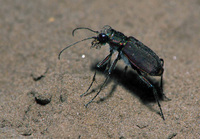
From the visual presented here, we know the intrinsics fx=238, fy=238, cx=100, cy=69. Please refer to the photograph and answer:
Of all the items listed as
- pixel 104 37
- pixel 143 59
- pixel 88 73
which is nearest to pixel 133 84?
pixel 143 59

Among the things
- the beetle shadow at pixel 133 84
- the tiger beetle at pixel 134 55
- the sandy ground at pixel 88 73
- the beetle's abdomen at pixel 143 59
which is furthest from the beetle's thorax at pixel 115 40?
the beetle shadow at pixel 133 84

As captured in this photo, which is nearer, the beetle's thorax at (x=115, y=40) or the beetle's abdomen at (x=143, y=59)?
the beetle's abdomen at (x=143, y=59)

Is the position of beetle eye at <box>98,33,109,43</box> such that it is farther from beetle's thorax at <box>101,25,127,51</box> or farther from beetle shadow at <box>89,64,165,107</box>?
beetle shadow at <box>89,64,165,107</box>

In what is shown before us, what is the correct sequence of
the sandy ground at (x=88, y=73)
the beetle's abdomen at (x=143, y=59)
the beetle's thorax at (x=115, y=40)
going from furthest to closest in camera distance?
1. the beetle's thorax at (x=115, y=40)
2. the beetle's abdomen at (x=143, y=59)
3. the sandy ground at (x=88, y=73)

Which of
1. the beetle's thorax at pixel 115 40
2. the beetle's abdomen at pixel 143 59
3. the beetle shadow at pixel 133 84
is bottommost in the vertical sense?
the beetle shadow at pixel 133 84

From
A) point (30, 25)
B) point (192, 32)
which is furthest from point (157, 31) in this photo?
point (30, 25)

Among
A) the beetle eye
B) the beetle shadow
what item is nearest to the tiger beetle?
the beetle eye

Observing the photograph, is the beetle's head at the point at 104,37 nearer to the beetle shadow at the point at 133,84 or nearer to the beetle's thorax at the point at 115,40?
the beetle's thorax at the point at 115,40
